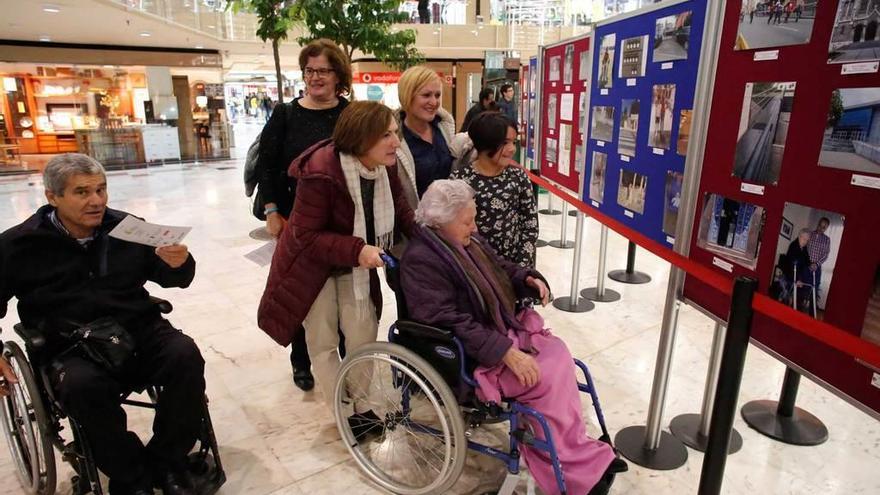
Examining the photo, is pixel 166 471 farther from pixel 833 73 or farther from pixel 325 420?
pixel 833 73

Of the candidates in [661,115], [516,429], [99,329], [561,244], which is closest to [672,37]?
[661,115]

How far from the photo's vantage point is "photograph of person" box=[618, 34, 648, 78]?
219 cm

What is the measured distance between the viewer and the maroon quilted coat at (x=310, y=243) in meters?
1.94

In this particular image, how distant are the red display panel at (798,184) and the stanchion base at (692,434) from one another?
2.68ft

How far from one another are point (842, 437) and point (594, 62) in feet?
6.73

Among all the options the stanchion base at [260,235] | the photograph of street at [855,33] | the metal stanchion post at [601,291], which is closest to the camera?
the photograph of street at [855,33]

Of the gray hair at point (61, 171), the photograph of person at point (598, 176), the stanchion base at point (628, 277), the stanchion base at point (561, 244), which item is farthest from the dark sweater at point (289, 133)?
the stanchion base at point (561, 244)

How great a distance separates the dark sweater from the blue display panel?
1275 millimetres

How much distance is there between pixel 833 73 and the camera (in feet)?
4.18

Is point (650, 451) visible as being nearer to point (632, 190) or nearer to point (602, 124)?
point (632, 190)

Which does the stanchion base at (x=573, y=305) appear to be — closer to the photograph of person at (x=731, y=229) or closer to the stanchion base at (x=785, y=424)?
the stanchion base at (x=785, y=424)

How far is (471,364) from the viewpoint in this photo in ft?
5.97
